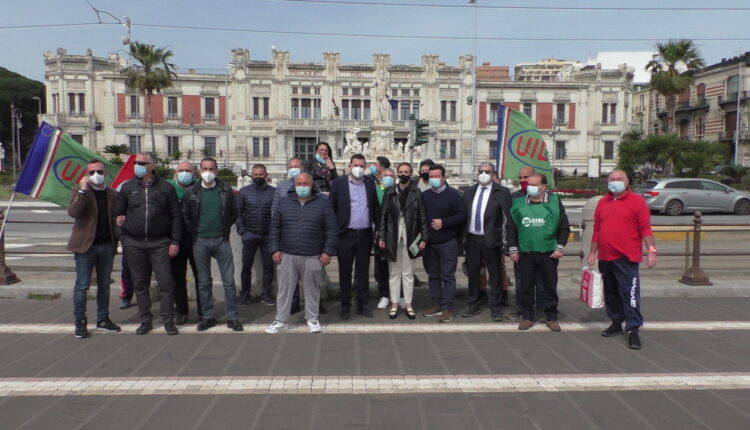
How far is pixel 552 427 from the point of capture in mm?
3850

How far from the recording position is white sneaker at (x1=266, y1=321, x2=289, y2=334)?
6148 mm

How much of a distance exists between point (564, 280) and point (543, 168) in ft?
6.39

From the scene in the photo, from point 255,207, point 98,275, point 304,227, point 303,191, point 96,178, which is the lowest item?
point 98,275

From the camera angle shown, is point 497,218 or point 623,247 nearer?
point 623,247

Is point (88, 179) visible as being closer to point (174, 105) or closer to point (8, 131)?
point (174, 105)

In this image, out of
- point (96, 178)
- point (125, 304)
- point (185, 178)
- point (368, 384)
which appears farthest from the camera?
point (125, 304)

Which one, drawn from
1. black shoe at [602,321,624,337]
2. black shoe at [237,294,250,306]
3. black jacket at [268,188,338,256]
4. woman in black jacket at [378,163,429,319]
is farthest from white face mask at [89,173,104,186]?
black shoe at [602,321,624,337]

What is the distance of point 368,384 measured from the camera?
461cm

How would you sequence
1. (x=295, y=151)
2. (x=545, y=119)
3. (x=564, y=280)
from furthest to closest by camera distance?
(x=545, y=119) < (x=295, y=151) < (x=564, y=280)

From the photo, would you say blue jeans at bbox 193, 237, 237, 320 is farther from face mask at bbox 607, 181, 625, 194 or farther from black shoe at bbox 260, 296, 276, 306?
face mask at bbox 607, 181, 625, 194

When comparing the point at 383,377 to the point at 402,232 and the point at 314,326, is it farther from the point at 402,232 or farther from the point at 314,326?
the point at 402,232

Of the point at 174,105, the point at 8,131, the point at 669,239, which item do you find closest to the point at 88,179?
the point at 669,239

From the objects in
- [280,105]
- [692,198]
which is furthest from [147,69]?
[692,198]

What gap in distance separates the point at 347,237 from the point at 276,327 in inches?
56.0
